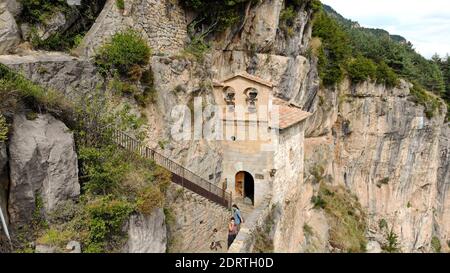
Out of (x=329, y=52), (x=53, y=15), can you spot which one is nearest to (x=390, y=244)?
(x=329, y=52)

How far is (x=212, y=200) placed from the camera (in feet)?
46.1

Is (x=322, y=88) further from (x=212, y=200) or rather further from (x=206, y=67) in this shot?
(x=212, y=200)

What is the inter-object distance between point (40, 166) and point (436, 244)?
1845 inches

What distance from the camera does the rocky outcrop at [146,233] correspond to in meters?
8.77

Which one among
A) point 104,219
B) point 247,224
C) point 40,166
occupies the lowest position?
point 247,224

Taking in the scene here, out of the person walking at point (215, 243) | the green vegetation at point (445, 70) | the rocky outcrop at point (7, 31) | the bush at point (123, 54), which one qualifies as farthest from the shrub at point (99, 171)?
the green vegetation at point (445, 70)

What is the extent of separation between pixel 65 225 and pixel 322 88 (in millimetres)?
26633

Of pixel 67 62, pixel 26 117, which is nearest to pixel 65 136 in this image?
pixel 26 117

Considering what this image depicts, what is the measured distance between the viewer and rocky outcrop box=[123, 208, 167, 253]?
8.77 m

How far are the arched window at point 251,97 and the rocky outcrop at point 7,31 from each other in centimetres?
888

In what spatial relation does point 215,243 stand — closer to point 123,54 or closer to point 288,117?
point 288,117

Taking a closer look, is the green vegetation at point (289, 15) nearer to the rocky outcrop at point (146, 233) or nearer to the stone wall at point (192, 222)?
the stone wall at point (192, 222)

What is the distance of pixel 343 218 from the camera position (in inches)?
1064

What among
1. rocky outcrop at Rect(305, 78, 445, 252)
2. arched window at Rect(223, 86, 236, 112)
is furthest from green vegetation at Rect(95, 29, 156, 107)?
rocky outcrop at Rect(305, 78, 445, 252)
